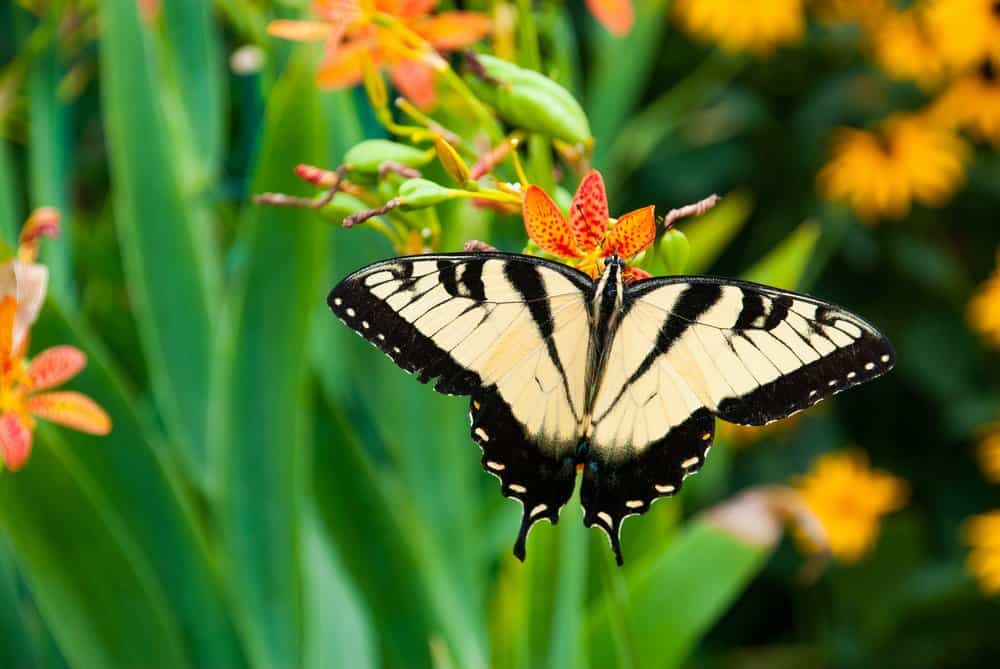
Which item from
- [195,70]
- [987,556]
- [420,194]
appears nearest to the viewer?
[420,194]

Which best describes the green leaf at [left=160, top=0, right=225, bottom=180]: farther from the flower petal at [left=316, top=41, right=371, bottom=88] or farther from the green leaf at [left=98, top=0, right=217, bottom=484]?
the flower petal at [left=316, top=41, right=371, bottom=88]

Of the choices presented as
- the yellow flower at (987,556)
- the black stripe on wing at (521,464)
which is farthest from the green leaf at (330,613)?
the yellow flower at (987,556)

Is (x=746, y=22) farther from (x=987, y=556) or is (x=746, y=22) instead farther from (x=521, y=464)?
(x=521, y=464)

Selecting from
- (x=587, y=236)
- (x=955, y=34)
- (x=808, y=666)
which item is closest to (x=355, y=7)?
(x=587, y=236)

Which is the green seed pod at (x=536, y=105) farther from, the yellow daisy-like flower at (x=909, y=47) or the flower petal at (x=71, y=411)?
the yellow daisy-like flower at (x=909, y=47)

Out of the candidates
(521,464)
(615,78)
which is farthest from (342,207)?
(615,78)

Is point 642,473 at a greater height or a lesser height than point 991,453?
greater

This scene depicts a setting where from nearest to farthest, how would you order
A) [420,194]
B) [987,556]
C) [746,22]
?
[420,194] < [987,556] < [746,22]
